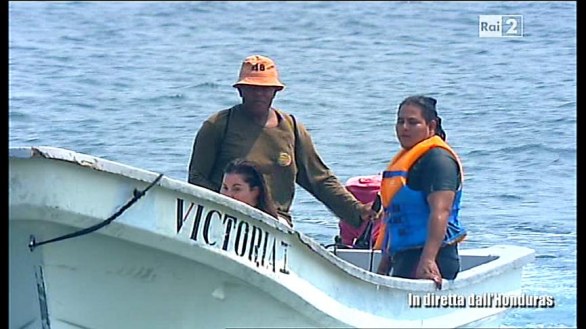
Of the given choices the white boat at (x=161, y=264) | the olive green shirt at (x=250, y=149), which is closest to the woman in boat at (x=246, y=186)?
the olive green shirt at (x=250, y=149)

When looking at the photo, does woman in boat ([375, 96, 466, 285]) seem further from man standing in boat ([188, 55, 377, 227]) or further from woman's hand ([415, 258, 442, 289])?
man standing in boat ([188, 55, 377, 227])

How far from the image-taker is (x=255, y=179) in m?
6.20

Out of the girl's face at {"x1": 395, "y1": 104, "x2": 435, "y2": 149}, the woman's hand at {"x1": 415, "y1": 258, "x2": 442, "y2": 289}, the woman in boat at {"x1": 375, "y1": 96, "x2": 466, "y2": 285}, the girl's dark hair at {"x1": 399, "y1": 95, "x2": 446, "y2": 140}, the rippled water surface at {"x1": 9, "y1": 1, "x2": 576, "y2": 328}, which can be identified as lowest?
the woman's hand at {"x1": 415, "y1": 258, "x2": 442, "y2": 289}

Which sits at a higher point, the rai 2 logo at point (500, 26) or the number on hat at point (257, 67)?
the rai 2 logo at point (500, 26)

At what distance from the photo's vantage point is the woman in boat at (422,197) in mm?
5875

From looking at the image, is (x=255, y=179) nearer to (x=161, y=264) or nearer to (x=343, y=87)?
(x=161, y=264)

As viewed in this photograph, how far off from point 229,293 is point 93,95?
10086 millimetres

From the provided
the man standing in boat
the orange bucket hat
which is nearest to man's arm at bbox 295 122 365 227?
the man standing in boat

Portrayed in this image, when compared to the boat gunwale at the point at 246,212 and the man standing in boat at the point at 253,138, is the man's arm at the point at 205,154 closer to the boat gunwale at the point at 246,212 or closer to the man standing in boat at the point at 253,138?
the man standing in boat at the point at 253,138

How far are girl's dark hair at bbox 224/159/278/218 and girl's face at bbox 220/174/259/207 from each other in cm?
2

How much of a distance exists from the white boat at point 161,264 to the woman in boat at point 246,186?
0.57m

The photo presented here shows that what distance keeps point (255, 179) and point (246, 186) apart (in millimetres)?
53

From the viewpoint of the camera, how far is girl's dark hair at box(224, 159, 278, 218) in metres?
6.19

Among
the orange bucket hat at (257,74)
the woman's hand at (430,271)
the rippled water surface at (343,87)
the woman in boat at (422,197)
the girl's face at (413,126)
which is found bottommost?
the woman's hand at (430,271)
